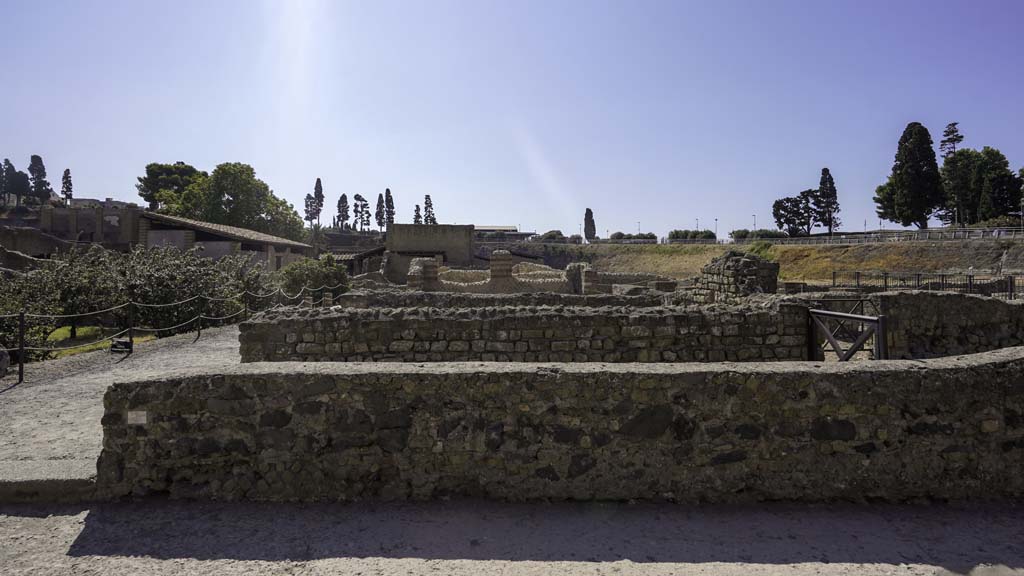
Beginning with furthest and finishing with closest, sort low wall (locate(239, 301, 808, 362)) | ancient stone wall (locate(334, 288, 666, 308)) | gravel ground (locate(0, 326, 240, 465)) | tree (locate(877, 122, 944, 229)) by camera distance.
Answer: tree (locate(877, 122, 944, 229)) < ancient stone wall (locate(334, 288, 666, 308)) < low wall (locate(239, 301, 808, 362)) < gravel ground (locate(0, 326, 240, 465))

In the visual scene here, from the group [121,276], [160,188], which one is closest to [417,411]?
[121,276]

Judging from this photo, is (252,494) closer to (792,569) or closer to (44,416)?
(792,569)

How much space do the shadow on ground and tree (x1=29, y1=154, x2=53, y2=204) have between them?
135520 mm

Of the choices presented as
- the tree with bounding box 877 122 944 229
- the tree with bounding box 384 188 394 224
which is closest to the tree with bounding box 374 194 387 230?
the tree with bounding box 384 188 394 224

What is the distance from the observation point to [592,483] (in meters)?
3.84

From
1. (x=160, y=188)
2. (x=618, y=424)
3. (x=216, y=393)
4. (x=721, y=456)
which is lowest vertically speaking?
(x=721, y=456)

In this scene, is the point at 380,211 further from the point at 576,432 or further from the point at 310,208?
the point at 576,432

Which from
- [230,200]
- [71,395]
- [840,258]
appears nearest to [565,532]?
[71,395]

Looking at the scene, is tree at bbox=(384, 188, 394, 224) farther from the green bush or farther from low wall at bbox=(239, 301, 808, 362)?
low wall at bbox=(239, 301, 808, 362)

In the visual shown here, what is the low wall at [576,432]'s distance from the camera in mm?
3771

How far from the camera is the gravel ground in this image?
206 inches

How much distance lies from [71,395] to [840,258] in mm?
63191

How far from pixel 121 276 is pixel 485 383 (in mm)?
18165

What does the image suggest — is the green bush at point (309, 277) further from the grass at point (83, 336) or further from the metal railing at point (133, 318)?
the grass at point (83, 336)
